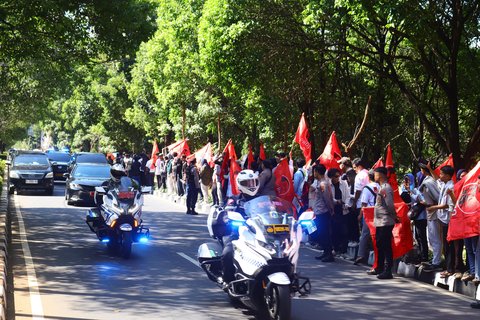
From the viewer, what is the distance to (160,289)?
10.2 m

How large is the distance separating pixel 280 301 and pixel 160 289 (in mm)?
3037

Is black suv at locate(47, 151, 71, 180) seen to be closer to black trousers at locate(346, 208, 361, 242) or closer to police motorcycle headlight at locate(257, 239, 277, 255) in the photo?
black trousers at locate(346, 208, 361, 242)

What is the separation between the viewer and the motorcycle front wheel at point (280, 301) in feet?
25.1

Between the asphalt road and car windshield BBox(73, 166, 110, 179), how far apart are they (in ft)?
29.7

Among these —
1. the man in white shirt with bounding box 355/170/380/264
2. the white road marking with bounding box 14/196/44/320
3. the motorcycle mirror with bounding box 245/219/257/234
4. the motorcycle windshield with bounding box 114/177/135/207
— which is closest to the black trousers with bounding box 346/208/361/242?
the man in white shirt with bounding box 355/170/380/264

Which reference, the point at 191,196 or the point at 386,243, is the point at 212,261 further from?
the point at 191,196

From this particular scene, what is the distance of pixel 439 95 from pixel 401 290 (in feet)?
54.9

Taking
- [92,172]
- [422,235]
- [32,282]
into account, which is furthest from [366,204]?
[92,172]

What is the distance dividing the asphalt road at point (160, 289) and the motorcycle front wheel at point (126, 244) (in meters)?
0.13

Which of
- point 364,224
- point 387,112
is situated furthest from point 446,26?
point 387,112

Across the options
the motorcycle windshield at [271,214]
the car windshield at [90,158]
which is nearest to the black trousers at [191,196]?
the car windshield at [90,158]

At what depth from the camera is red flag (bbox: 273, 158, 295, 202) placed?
15.9m

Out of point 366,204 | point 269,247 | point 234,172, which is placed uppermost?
point 234,172

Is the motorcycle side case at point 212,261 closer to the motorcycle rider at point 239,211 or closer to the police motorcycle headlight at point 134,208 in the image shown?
the motorcycle rider at point 239,211
